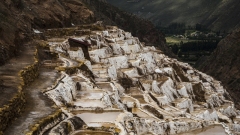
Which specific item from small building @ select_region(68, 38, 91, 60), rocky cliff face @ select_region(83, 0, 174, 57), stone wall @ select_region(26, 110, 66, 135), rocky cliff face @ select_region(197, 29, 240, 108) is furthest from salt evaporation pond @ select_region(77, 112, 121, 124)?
rocky cliff face @ select_region(83, 0, 174, 57)

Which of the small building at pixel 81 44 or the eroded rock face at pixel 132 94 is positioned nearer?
the eroded rock face at pixel 132 94

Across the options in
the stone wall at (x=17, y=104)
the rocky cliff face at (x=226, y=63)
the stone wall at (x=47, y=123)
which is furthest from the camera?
the rocky cliff face at (x=226, y=63)

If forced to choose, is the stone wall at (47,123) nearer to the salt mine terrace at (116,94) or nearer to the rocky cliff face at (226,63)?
the salt mine terrace at (116,94)

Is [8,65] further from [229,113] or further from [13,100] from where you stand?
[229,113]

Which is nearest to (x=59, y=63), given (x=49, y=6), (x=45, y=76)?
(x=45, y=76)

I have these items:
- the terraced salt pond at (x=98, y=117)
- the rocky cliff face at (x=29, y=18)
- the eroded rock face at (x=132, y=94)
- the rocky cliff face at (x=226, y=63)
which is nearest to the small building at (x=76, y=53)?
the eroded rock face at (x=132, y=94)

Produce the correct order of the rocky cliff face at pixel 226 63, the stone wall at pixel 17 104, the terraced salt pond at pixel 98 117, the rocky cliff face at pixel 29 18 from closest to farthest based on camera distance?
1. the stone wall at pixel 17 104
2. the terraced salt pond at pixel 98 117
3. the rocky cliff face at pixel 29 18
4. the rocky cliff face at pixel 226 63

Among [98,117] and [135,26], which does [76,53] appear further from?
[135,26]

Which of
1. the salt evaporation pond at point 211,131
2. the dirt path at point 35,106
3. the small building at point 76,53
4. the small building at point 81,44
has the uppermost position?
the small building at point 81,44
